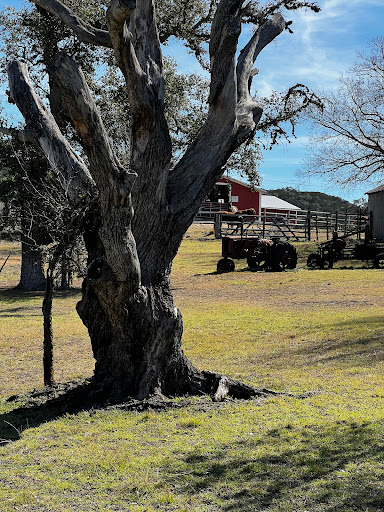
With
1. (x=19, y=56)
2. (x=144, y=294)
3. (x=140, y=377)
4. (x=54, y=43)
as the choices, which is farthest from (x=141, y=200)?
(x=19, y=56)

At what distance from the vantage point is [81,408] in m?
7.92

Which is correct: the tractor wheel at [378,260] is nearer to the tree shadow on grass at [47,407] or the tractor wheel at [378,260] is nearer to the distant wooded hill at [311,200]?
the tree shadow on grass at [47,407]

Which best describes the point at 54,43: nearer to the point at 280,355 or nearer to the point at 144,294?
the point at 280,355

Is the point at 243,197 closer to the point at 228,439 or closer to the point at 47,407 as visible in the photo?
the point at 47,407

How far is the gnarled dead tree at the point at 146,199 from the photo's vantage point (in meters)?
7.51

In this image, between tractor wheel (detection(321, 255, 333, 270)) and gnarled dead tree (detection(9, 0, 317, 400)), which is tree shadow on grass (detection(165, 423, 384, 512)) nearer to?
gnarled dead tree (detection(9, 0, 317, 400))

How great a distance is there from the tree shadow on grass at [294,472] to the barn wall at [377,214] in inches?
1373

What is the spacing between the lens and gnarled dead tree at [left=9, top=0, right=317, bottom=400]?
751 centimetres

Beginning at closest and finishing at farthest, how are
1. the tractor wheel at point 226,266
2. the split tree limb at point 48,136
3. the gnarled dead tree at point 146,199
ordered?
the gnarled dead tree at point 146,199 < the split tree limb at point 48,136 < the tractor wheel at point 226,266

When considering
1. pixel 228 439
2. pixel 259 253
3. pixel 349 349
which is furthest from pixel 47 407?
pixel 259 253

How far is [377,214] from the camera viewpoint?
40594mm

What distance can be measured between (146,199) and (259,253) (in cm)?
2110

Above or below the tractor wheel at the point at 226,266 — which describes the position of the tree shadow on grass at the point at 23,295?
below

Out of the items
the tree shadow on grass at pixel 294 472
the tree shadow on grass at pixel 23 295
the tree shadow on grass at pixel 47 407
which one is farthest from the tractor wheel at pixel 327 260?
the tree shadow on grass at pixel 294 472
